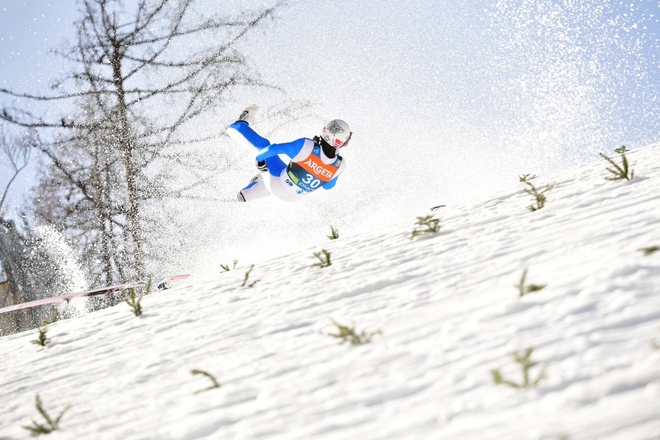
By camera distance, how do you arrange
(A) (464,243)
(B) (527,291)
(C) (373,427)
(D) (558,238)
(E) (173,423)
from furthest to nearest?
1. (A) (464,243)
2. (D) (558,238)
3. (B) (527,291)
4. (E) (173,423)
5. (C) (373,427)

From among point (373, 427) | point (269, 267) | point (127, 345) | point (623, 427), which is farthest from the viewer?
point (269, 267)

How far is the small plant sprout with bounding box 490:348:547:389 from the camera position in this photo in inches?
61.8

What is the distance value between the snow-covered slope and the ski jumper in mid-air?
12.1 ft

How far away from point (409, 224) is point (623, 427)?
328 cm

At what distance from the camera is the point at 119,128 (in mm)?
13016

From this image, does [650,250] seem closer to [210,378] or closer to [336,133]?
Answer: [210,378]

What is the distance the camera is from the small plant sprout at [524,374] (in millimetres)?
1570

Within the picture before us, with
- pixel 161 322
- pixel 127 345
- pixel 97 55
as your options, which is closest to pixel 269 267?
pixel 161 322

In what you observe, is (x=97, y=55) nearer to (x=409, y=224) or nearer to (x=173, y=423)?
(x=409, y=224)

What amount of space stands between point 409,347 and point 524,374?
565 millimetres

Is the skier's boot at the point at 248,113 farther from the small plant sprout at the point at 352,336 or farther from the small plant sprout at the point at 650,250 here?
the small plant sprout at the point at 650,250

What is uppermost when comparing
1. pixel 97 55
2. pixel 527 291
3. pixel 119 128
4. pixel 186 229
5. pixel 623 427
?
pixel 97 55

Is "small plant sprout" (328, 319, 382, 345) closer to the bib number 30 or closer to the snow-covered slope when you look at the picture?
the snow-covered slope

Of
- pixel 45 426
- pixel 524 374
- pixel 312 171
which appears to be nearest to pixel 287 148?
pixel 312 171
